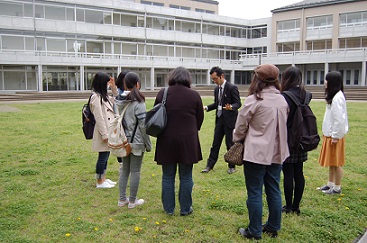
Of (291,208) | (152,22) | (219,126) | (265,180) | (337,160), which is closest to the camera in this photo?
(265,180)

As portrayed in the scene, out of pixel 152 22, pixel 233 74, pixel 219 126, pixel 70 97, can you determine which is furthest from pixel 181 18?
pixel 219 126

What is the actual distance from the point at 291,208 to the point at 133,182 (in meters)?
2.12

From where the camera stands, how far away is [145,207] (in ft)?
15.4

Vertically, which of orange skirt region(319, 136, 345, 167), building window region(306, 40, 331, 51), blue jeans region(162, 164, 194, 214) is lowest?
blue jeans region(162, 164, 194, 214)

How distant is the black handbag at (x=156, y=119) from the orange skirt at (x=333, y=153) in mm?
2594

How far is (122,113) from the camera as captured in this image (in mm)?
4469

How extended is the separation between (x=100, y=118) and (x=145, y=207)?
1475mm

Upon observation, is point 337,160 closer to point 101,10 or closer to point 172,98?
point 172,98

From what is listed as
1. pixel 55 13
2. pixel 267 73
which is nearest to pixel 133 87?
pixel 267 73

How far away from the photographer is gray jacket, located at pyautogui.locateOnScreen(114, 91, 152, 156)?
4383 mm

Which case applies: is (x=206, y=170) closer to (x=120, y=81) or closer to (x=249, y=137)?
(x=120, y=81)

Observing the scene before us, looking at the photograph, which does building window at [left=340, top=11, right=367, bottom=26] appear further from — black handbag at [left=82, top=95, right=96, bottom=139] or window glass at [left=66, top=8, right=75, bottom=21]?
black handbag at [left=82, top=95, right=96, bottom=139]

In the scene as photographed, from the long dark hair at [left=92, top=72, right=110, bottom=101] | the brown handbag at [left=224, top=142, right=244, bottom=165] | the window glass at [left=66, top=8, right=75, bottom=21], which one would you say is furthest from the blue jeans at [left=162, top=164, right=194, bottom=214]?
the window glass at [left=66, top=8, right=75, bottom=21]

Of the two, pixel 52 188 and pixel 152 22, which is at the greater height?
pixel 152 22
